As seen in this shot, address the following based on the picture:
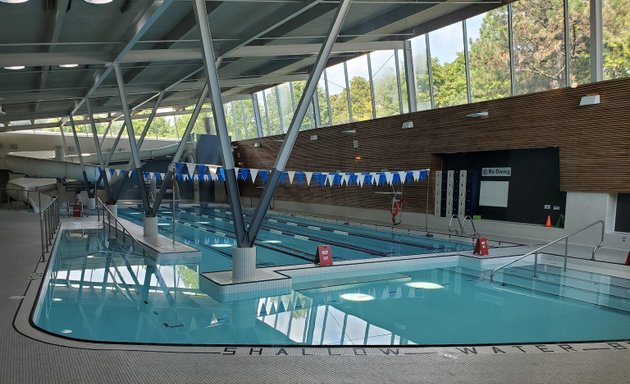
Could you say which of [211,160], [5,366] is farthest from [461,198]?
[211,160]

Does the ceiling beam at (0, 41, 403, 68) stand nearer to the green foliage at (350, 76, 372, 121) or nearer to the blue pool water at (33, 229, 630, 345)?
the blue pool water at (33, 229, 630, 345)

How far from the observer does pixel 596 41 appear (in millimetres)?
10039

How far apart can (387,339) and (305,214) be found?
45.3ft

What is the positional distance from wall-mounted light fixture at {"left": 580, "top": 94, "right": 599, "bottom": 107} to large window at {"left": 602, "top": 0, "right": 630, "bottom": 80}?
2.01 ft

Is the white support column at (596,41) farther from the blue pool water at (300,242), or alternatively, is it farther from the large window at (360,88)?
the large window at (360,88)

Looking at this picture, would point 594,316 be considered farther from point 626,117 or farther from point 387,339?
point 626,117

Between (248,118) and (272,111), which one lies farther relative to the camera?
(248,118)

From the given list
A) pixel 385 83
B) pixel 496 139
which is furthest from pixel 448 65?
pixel 496 139

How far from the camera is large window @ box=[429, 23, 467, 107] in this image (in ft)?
44.4

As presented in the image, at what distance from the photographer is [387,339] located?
4996 mm

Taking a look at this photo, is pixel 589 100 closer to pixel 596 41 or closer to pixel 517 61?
pixel 596 41

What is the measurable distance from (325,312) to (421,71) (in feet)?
35.1

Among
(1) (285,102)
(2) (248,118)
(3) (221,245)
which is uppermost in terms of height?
(1) (285,102)

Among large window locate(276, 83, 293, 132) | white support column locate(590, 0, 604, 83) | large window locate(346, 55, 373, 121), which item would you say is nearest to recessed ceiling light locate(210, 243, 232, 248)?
large window locate(346, 55, 373, 121)
